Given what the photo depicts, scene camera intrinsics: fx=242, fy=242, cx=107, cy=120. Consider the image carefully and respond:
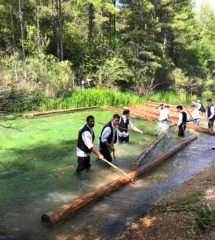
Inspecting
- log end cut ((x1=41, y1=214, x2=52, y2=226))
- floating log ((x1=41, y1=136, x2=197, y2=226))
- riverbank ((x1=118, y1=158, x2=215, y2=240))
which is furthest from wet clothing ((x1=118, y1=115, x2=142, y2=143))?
log end cut ((x1=41, y1=214, x2=52, y2=226))

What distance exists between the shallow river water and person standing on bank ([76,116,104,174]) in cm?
46

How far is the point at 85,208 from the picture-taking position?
15.8ft

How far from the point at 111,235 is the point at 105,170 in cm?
300

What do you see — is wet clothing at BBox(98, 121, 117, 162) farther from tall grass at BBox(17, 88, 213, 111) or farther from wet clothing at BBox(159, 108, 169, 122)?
tall grass at BBox(17, 88, 213, 111)

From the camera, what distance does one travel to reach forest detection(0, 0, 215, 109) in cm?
1830

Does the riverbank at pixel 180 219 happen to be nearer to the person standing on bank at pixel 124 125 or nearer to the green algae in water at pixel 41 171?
the green algae in water at pixel 41 171

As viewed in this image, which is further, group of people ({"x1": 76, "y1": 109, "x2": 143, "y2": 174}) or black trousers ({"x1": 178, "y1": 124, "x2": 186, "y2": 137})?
black trousers ({"x1": 178, "y1": 124, "x2": 186, "y2": 137})

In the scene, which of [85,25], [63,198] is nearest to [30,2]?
[85,25]

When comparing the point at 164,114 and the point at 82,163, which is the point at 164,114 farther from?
the point at 82,163

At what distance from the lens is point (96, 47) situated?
85.2 feet

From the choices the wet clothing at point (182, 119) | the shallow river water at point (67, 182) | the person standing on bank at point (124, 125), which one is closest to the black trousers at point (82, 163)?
the shallow river water at point (67, 182)

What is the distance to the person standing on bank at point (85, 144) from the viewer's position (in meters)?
5.89

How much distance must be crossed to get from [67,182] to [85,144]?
1.17 m

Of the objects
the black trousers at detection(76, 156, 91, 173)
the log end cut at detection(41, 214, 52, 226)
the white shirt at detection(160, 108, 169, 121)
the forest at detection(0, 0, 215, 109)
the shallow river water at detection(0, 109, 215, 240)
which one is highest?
the forest at detection(0, 0, 215, 109)
